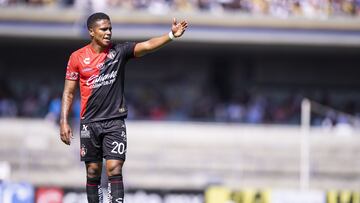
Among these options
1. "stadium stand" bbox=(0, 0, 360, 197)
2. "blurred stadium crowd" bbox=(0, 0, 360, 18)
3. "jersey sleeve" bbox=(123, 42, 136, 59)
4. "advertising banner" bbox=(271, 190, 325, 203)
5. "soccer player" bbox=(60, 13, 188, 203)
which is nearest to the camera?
"soccer player" bbox=(60, 13, 188, 203)

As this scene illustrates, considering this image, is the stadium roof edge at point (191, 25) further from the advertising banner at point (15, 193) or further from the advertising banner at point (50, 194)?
the advertising banner at point (15, 193)

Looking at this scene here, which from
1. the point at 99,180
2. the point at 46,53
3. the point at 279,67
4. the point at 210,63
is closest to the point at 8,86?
the point at 46,53

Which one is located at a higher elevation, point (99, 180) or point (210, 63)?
point (210, 63)

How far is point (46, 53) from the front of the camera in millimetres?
30188

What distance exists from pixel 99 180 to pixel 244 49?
18962 millimetres

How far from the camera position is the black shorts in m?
10.4

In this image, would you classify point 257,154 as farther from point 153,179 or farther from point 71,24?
point 71,24

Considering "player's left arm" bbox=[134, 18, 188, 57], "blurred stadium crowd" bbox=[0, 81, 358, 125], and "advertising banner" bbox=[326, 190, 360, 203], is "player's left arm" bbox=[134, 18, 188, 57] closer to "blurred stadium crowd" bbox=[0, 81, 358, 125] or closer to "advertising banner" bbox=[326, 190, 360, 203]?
"advertising banner" bbox=[326, 190, 360, 203]

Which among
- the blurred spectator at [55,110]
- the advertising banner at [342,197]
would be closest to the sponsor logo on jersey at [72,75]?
the advertising banner at [342,197]

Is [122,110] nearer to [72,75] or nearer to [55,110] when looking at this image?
[72,75]

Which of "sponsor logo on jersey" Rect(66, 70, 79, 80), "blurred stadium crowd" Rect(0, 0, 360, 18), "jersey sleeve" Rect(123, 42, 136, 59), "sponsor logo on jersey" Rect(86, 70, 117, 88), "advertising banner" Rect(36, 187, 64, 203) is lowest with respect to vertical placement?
"advertising banner" Rect(36, 187, 64, 203)

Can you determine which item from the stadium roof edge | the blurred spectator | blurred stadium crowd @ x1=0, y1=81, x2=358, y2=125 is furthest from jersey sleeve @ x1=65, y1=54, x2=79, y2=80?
the stadium roof edge

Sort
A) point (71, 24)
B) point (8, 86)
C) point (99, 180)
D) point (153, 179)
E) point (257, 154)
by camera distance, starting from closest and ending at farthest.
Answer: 1. point (99, 180)
2. point (153, 179)
3. point (257, 154)
4. point (71, 24)
5. point (8, 86)

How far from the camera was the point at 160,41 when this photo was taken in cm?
1011
